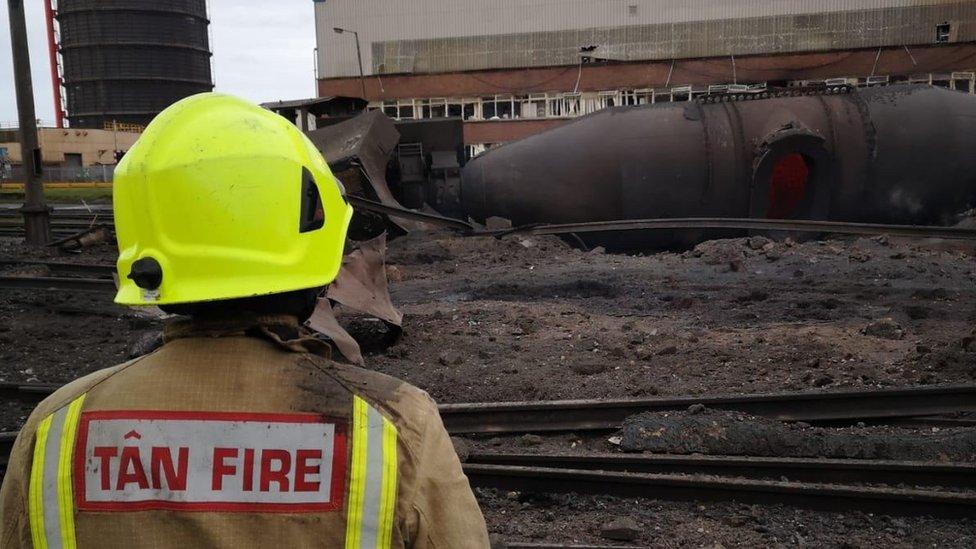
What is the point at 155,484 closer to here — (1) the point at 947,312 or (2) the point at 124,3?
(1) the point at 947,312

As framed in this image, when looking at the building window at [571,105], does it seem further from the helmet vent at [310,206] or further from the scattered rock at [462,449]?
the helmet vent at [310,206]

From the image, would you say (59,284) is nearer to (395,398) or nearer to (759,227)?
(759,227)

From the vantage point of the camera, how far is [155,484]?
3.97 ft

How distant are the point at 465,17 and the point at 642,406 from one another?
33998 mm

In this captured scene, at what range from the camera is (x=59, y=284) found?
8125 millimetres

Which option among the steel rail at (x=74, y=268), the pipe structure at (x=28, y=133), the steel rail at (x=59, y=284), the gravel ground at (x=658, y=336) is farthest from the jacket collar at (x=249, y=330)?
the pipe structure at (x=28, y=133)

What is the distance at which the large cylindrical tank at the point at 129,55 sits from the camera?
36.5 m

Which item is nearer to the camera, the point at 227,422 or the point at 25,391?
the point at 227,422

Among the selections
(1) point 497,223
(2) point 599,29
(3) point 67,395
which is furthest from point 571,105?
(3) point 67,395

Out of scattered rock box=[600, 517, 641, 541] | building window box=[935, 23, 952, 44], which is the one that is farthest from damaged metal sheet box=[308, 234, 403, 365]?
building window box=[935, 23, 952, 44]

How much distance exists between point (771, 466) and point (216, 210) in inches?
142

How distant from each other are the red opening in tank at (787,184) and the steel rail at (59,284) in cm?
825

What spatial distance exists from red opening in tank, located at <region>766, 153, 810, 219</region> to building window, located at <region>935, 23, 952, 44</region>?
26.4m

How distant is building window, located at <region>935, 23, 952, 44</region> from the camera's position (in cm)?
3189
